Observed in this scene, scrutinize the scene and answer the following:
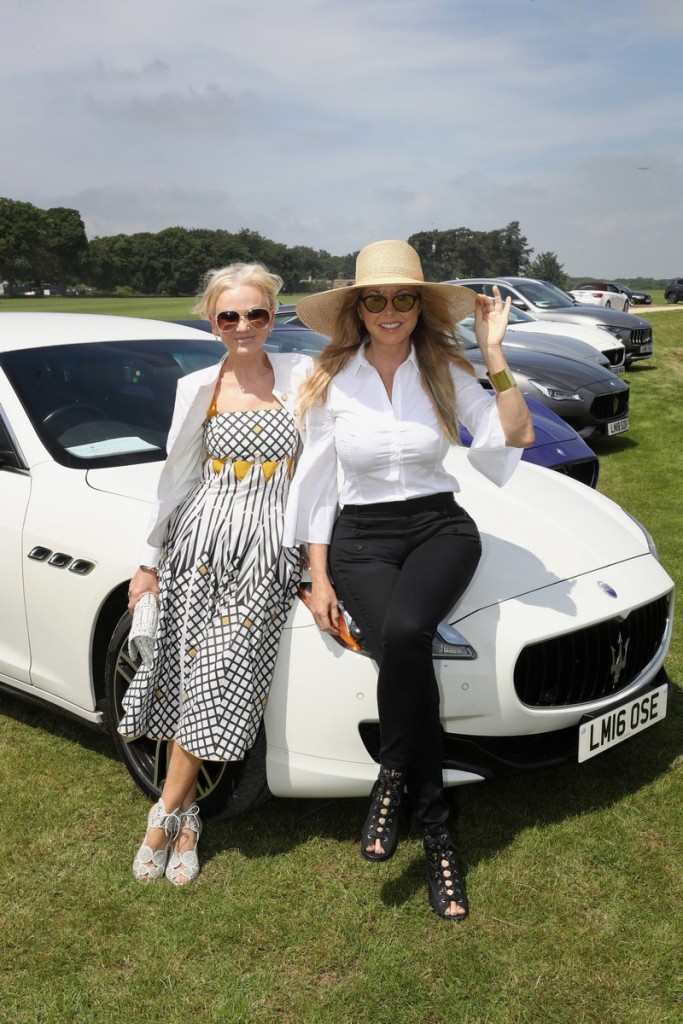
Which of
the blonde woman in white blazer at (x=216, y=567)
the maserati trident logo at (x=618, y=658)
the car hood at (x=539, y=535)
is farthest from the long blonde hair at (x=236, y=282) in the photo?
the maserati trident logo at (x=618, y=658)

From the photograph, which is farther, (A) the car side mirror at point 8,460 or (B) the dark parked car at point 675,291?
(B) the dark parked car at point 675,291

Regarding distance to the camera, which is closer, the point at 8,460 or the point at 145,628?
the point at 145,628

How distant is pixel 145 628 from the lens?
2.94 metres

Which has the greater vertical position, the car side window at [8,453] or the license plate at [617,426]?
the car side window at [8,453]

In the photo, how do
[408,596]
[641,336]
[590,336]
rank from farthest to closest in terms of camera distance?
1. [641,336]
2. [590,336]
3. [408,596]

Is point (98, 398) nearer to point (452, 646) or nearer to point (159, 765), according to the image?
point (159, 765)

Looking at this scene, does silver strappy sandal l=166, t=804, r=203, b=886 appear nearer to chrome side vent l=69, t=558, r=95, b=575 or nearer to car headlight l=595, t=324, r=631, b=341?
chrome side vent l=69, t=558, r=95, b=575

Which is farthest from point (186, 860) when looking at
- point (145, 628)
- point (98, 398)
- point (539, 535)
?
point (98, 398)

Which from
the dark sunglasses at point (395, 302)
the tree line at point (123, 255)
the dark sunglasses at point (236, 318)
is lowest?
the tree line at point (123, 255)

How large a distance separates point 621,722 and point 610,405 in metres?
6.68

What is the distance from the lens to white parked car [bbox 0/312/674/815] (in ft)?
9.48

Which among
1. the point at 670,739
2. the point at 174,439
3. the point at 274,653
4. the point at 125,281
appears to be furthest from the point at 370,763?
the point at 125,281

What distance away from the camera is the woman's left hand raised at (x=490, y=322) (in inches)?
117

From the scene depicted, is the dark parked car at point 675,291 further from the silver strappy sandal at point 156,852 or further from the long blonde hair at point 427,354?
the silver strappy sandal at point 156,852
